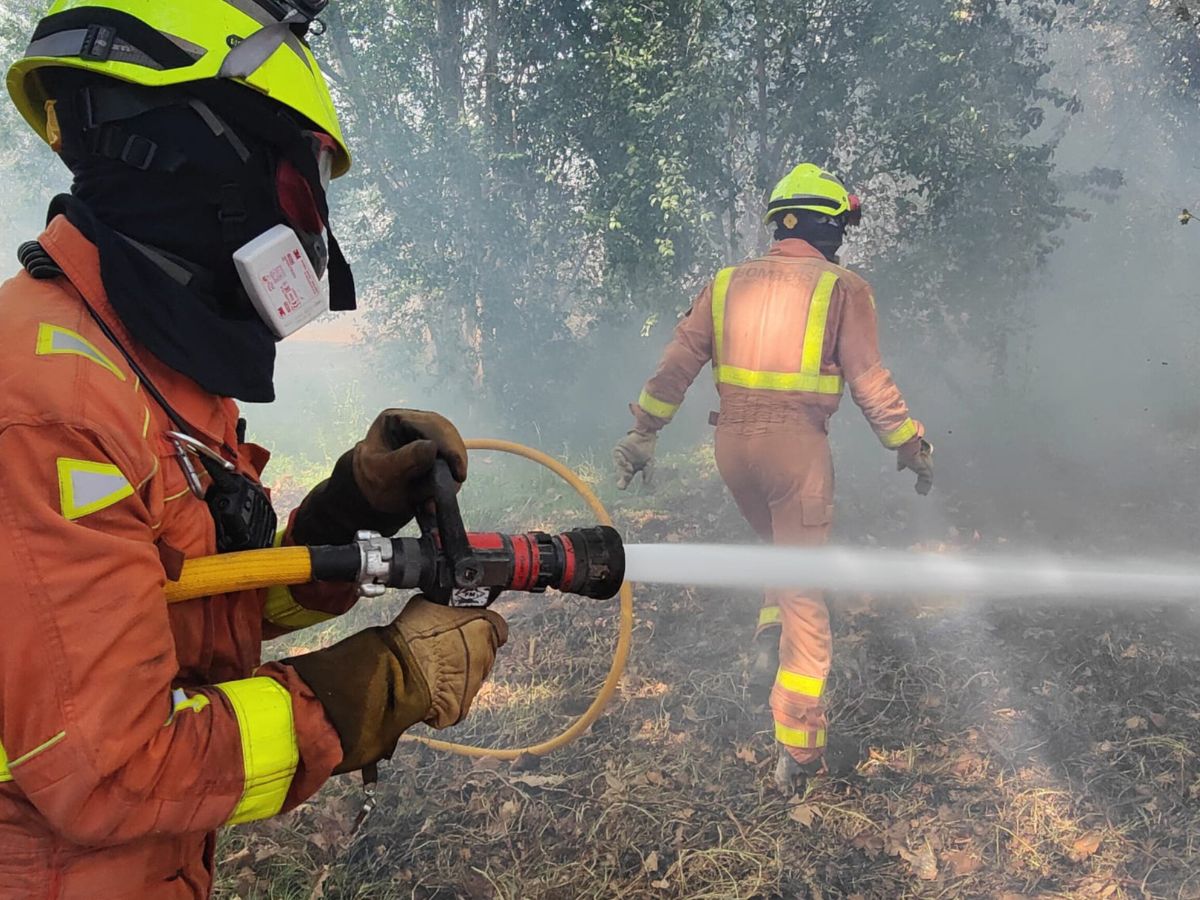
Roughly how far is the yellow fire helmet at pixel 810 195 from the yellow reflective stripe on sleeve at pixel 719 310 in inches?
17.0

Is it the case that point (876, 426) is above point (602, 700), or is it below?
above

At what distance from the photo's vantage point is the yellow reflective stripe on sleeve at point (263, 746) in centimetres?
139

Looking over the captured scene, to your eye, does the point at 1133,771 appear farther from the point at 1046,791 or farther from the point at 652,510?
the point at 652,510

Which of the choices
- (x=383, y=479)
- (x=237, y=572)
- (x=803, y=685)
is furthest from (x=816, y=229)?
(x=237, y=572)

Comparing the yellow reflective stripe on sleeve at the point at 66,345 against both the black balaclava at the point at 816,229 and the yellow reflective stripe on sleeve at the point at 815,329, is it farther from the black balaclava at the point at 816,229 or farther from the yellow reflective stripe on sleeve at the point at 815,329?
→ the black balaclava at the point at 816,229

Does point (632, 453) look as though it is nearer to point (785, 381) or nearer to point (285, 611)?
point (785, 381)

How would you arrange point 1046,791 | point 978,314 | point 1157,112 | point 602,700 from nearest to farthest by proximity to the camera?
point 602,700 < point 1046,791 < point 978,314 < point 1157,112

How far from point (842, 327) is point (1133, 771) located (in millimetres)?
2677

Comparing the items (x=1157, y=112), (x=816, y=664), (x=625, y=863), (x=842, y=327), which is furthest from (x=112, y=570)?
(x=1157, y=112)

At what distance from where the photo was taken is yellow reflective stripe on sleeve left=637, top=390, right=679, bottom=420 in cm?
462

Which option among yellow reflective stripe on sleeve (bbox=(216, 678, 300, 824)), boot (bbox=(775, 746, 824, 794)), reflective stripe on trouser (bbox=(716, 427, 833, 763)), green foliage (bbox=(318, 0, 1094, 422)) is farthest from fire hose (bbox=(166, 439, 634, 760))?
green foliage (bbox=(318, 0, 1094, 422))

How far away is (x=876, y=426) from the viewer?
4191 mm

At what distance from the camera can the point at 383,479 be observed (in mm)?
1945

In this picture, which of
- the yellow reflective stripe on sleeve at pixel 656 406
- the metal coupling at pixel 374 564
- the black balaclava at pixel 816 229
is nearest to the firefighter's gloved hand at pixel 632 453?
the yellow reflective stripe on sleeve at pixel 656 406
